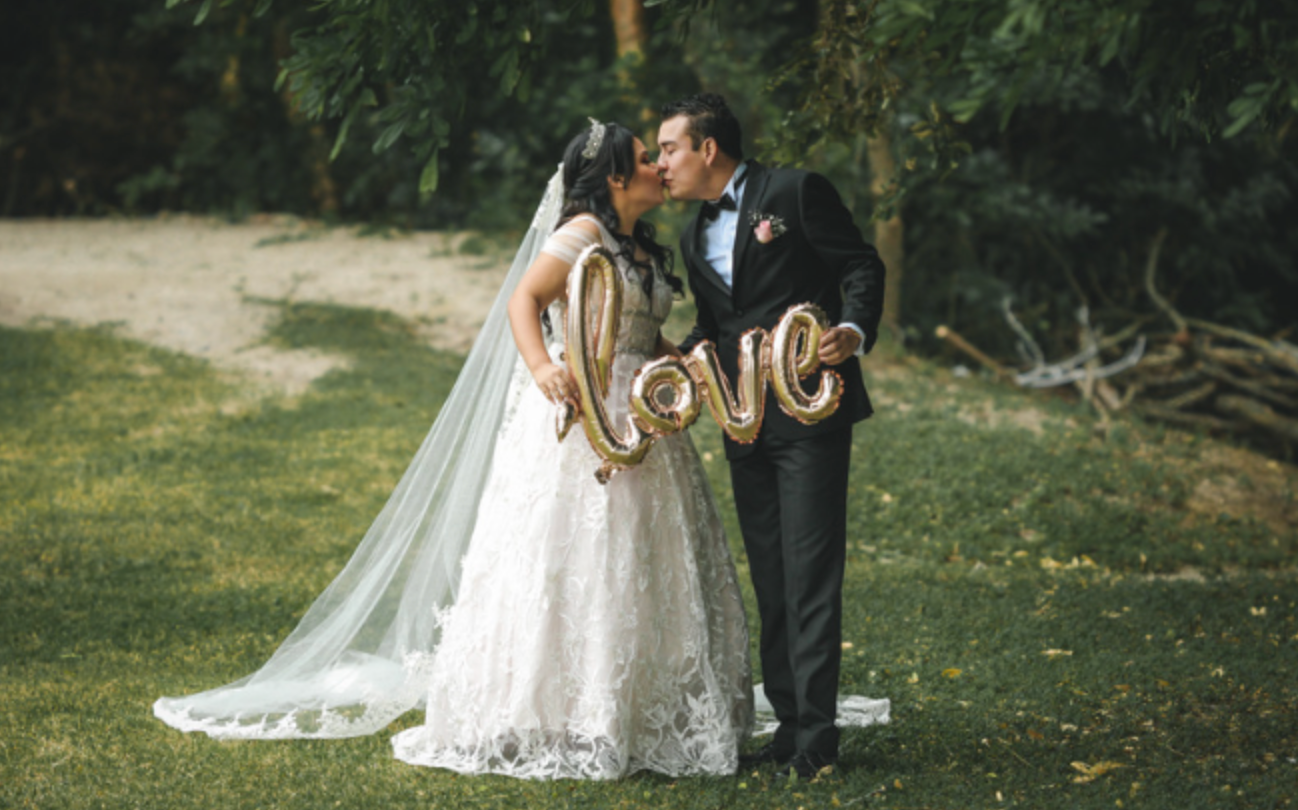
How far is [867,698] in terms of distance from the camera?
16.3 feet

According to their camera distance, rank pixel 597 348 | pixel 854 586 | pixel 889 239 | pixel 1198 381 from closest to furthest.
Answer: pixel 597 348 < pixel 854 586 < pixel 1198 381 < pixel 889 239

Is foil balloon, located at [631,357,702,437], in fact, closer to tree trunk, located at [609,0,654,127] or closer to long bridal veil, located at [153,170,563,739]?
long bridal veil, located at [153,170,563,739]

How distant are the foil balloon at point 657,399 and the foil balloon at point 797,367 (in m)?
Result: 0.26

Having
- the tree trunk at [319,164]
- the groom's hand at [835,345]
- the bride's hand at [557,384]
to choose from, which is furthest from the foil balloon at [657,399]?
the tree trunk at [319,164]

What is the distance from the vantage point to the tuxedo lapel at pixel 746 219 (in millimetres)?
3938

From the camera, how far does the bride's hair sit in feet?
13.2

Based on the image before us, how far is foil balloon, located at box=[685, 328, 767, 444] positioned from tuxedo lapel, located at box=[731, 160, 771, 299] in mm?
224

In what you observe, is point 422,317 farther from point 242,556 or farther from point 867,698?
point 867,698

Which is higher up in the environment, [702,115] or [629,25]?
[629,25]

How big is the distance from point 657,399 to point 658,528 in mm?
486

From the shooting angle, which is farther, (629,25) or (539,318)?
(629,25)

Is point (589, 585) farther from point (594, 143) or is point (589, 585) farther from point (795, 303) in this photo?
point (594, 143)

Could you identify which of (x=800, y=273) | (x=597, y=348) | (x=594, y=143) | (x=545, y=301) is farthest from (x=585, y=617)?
(x=594, y=143)

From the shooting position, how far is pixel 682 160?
3.98 meters
